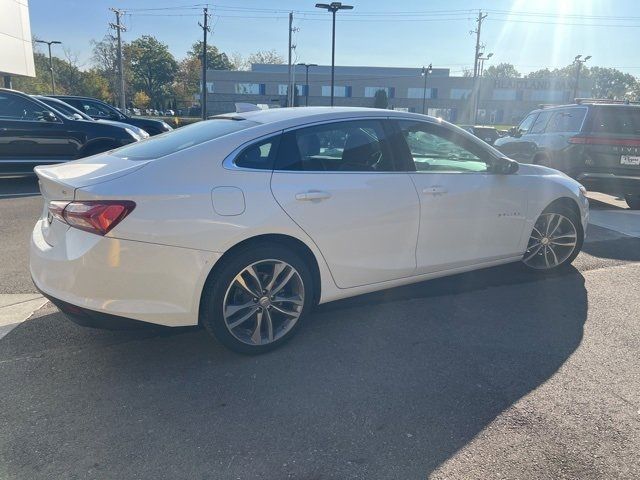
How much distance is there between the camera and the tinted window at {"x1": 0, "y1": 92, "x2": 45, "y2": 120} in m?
8.73

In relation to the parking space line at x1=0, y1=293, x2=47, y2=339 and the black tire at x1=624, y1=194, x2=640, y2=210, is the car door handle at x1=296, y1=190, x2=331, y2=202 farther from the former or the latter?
the black tire at x1=624, y1=194, x2=640, y2=210

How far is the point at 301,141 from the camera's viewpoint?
3436 millimetres

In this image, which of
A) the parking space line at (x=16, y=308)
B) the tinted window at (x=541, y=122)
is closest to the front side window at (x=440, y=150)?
the parking space line at (x=16, y=308)

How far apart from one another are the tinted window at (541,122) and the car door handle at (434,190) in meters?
7.02

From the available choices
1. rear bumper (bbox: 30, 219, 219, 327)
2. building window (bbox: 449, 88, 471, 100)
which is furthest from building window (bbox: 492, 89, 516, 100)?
rear bumper (bbox: 30, 219, 219, 327)

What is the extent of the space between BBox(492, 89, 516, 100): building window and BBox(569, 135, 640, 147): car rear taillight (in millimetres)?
75949

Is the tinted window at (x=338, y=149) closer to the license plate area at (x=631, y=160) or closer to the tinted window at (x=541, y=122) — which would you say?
the license plate area at (x=631, y=160)

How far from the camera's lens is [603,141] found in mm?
8359

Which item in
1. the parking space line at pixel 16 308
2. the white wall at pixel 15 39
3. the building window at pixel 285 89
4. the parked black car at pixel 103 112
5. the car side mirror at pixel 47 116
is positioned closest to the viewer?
the parking space line at pixel 16 308

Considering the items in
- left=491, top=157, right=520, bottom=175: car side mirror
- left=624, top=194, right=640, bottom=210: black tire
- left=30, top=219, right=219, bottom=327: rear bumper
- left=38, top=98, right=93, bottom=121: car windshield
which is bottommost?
left=624, top=194, right=640, bottom=210: black tire

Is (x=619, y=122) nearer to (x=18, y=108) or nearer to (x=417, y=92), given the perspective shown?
(x=18, y=108)

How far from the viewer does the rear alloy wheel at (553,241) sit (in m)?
4.86

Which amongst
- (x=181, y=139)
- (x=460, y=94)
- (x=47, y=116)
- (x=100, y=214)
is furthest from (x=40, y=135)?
(x=460, y=94)

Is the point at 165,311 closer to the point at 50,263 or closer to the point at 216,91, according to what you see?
the point at 50,263
